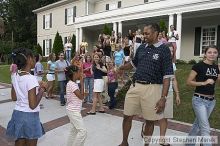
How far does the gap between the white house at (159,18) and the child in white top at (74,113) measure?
14.7 m

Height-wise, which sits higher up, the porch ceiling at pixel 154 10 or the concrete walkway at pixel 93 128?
the porch ceiling at pixel 154 10

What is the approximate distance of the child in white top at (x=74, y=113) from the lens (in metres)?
5.53

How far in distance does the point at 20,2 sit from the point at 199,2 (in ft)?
127

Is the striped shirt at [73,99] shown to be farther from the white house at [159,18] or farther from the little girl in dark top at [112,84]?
the white house at [159,18]

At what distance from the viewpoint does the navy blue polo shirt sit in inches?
198

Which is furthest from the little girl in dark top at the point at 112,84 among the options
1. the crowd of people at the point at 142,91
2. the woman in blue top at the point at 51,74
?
the crowd of people at the point at 142,91

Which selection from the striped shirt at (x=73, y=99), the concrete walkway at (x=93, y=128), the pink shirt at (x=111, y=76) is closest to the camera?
the striped shirt at (x=73, y=99)

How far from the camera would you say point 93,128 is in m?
7.68

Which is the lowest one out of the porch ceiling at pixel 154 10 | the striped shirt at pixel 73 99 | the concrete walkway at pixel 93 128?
the concrete walkway at pixel 93 128

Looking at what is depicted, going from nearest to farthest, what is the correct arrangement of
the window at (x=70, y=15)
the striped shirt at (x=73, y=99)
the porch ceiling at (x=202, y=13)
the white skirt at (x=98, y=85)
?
the striped shirt at (x=73, y=99), the white skirt at (x=98, y=85), the porch ceiling at (x=202, y=13), the window at (x=70, y=15)

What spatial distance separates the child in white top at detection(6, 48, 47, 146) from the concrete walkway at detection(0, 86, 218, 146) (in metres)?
2.38

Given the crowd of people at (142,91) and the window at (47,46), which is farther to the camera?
the window at (47,46)

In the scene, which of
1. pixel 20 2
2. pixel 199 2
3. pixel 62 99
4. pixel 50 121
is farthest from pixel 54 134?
pixel 20 2

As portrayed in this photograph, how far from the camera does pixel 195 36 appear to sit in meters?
22.0
